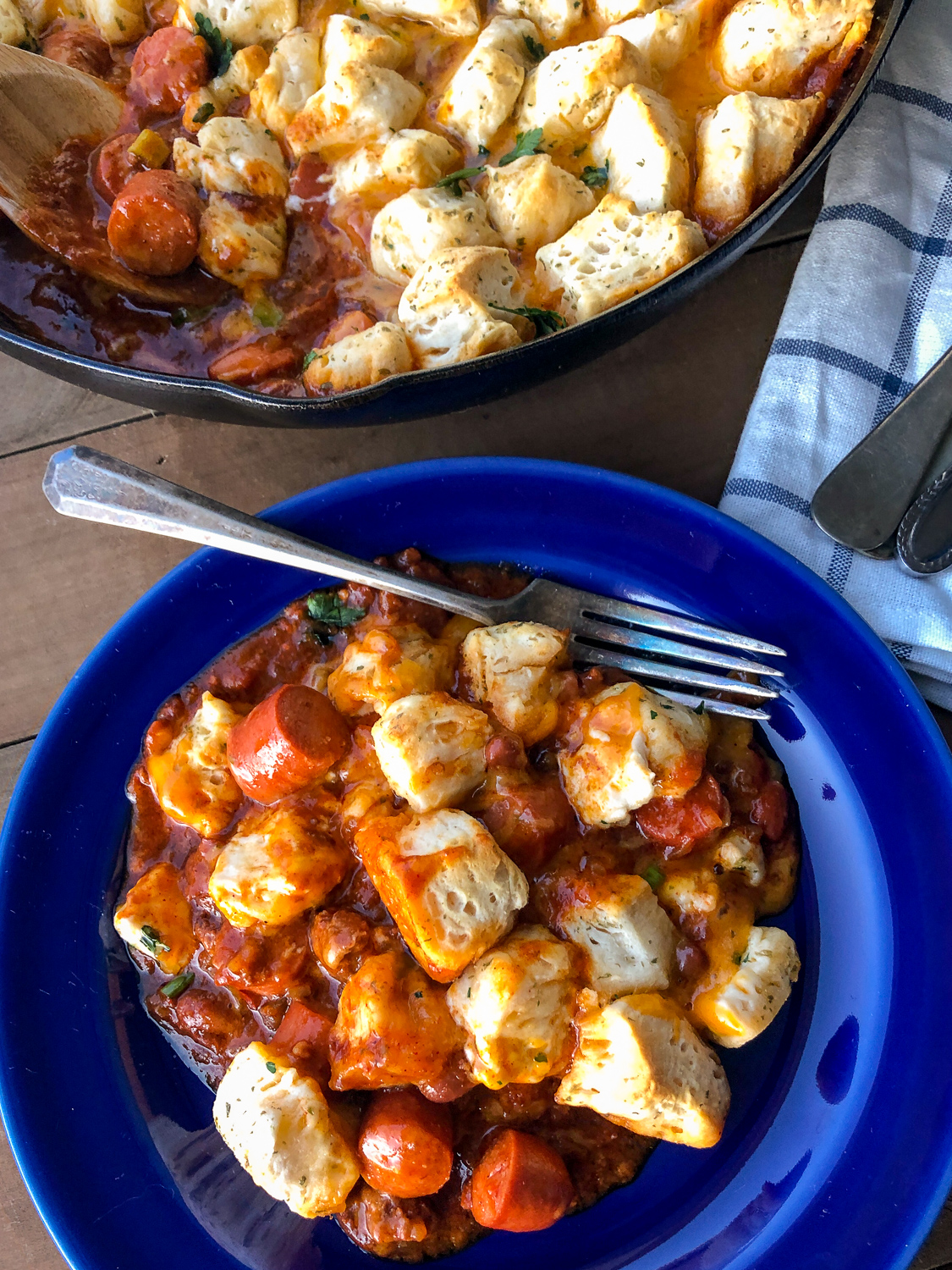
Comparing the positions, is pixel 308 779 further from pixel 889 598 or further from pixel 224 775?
pixel 889 598

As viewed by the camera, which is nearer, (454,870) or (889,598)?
(454,870)

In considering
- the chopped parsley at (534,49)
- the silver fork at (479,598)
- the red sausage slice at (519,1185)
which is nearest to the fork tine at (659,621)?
the silver fork at (479,598)

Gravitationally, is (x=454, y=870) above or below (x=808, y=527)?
below

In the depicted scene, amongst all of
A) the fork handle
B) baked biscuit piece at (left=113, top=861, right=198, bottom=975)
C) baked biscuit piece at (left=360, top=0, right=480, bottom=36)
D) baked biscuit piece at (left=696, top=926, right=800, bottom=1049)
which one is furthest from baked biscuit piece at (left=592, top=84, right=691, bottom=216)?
baked biscuit piece at (left=113, top=861, right=198, bottom=975)

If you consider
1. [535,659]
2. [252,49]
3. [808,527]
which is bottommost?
[535,659]

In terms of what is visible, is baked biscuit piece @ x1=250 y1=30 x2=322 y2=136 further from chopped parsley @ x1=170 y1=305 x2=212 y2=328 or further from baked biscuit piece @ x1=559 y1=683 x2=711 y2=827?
baked biscuit piece @ x1=559 y1=683 x2=711 y2=827

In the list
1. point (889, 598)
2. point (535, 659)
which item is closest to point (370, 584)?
point (535, 659)

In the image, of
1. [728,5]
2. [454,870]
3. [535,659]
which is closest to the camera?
[454,870]
